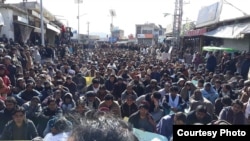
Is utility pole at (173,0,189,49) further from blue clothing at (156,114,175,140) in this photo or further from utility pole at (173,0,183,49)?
blue clothing at (156,114,175,140)

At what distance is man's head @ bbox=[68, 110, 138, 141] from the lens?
1.78 m

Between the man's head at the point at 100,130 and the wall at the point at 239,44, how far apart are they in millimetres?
19149

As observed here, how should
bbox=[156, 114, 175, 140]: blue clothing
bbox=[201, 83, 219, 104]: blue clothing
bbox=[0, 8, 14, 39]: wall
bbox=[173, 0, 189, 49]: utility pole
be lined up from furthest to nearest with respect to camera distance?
bbox=[173, 0, 189, 49]: utility pole → bbox=[0, 8, 14, 39]: wall → bbox=[201, 83, 219, 104]: blue clothing → bbox=[156, 114, 175, 140]: blue clothing

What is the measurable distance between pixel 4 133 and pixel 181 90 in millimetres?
5086

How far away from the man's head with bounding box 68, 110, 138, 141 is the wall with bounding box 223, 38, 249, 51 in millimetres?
19149

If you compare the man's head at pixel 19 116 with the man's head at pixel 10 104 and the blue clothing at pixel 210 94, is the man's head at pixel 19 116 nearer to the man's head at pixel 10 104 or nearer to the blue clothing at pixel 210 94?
the man's head at pixel 10 104

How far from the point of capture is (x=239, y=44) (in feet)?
71.1

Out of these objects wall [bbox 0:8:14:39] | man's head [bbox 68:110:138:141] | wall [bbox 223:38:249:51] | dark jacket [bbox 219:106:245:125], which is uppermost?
wall [bbox 0:8:14:39]

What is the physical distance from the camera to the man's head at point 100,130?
178cm

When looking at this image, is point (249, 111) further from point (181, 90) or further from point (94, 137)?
point (94, 137)

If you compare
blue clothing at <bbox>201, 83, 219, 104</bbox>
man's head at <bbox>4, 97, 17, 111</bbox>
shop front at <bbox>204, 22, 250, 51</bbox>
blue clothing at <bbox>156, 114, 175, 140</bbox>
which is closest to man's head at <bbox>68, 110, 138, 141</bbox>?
blue clothing at <bbox>156, 114, 175, 140</bbox>

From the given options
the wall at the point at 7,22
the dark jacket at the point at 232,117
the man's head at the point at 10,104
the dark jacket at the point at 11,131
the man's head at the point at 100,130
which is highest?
the wall at the point at 7,22

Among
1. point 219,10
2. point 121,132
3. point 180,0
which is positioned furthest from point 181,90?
point 180,0

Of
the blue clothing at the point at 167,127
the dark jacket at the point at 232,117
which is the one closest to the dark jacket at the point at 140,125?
the blue clothing at the point at 167,127
